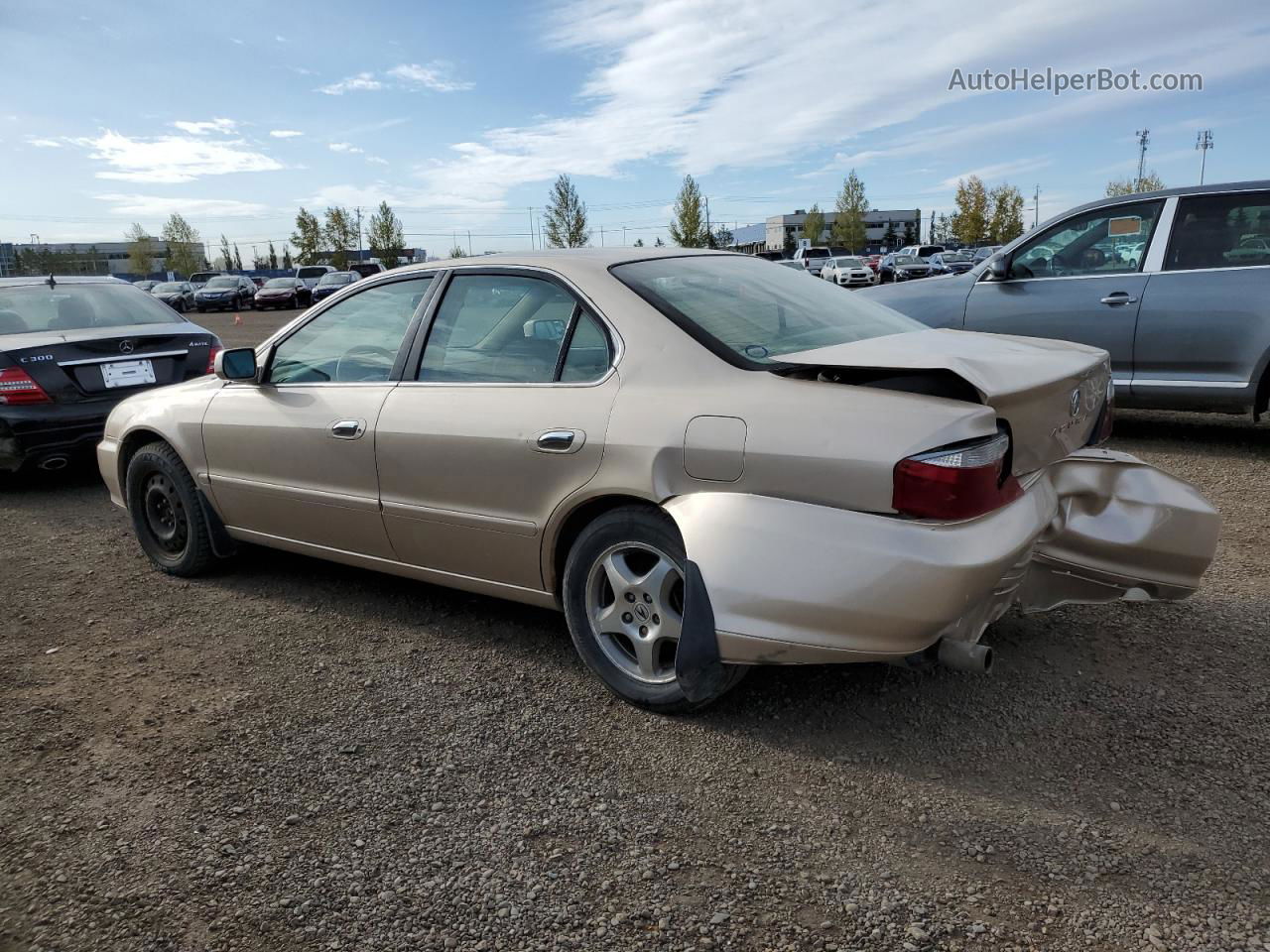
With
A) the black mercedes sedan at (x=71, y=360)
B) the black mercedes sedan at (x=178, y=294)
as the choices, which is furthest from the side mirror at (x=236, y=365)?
the black mercedes sedan at (x=178, y=294)

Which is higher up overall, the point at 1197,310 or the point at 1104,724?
the point at 1197,310

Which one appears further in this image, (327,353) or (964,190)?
(964,190)

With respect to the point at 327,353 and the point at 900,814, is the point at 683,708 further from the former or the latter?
the point at 327,353

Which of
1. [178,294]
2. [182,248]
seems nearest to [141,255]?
[182,248]

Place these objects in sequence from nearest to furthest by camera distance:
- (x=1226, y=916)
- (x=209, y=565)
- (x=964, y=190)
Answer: (x=1226, y=916) < (x=209, y=565) < (x=964, y=190)

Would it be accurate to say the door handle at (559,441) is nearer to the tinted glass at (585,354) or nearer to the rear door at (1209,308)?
the tinted glass at (585,354)

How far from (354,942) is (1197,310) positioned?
6.13 m

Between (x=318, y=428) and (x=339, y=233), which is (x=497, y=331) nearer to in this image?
(x=318, y=428)

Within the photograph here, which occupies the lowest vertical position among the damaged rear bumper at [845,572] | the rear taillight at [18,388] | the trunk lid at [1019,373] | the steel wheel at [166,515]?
the steel wheel at [166,515]

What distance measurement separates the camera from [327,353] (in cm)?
394

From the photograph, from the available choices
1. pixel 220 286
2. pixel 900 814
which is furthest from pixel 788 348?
pixel 220 286

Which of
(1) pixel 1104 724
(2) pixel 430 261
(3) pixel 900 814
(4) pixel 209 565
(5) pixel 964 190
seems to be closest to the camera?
(3) pixel 900 814

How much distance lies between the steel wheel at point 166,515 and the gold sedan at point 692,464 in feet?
1.04

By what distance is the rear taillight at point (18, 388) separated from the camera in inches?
→ 242
